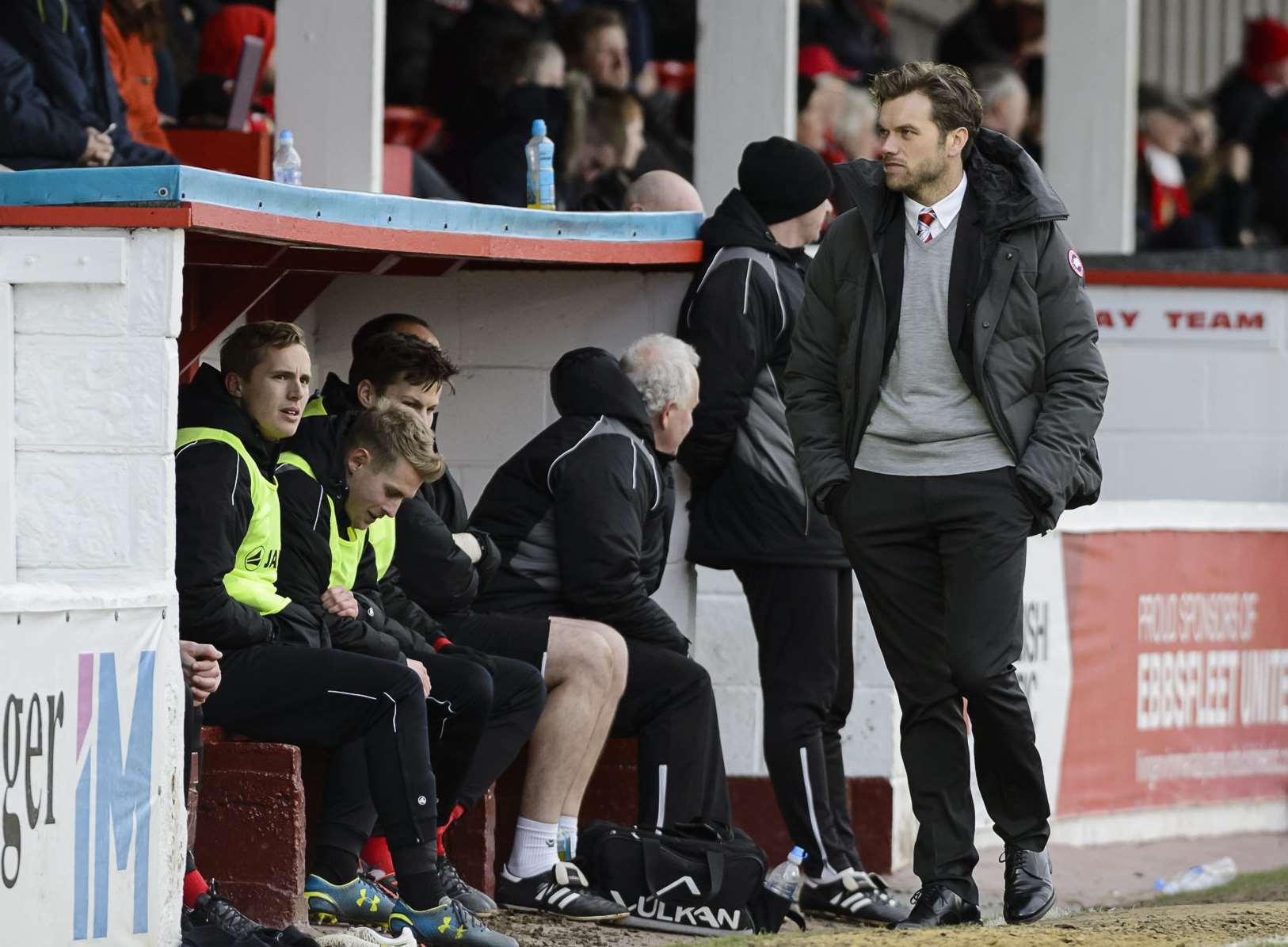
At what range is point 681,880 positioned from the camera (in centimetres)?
654

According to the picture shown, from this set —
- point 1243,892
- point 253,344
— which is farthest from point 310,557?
point 1243,892

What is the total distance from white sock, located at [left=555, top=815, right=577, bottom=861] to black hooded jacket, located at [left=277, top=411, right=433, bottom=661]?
700 mm

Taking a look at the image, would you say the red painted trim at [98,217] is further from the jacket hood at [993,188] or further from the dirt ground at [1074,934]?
the dirt ground at [1074,934]

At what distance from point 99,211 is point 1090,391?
2194mm

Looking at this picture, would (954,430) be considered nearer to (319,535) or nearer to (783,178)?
(319,535)

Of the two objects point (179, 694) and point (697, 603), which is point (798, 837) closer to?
point (697, 603)

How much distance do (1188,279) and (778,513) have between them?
156 inches

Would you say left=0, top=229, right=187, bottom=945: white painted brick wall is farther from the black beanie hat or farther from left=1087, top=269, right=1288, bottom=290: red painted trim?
left=1087, top=269, right=1288, bottom=290: red painted trim

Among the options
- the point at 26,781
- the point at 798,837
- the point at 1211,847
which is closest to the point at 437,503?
the point at 798,837

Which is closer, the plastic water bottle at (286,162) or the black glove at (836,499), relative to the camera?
the black glove at (836,499)

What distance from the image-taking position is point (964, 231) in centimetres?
577

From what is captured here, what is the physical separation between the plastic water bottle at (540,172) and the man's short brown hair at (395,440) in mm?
1247

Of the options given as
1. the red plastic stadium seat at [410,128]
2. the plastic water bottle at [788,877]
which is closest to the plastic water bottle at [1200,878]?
the plastic water bottle at [788,877]

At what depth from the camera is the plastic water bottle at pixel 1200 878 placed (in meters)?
8.29
